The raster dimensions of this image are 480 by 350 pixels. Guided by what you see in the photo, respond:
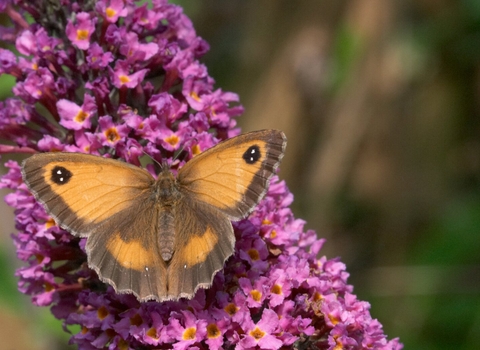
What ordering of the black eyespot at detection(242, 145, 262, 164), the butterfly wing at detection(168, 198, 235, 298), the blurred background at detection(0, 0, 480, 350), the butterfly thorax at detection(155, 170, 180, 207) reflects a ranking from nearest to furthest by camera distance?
the butterfly wing at detection(168, 198, 235, 298) < the black eyespot at detection(242, 145, 262, 164) < the butterfly thorax at detection(155, 170, 180, 207) < the blurred background at detection(0, 0, 480, 350)

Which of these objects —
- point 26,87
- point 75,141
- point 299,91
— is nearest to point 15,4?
point 26,87

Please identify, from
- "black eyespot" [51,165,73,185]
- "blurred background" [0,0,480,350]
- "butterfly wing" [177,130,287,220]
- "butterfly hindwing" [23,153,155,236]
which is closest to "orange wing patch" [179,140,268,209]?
"butterfly wing" [177,130,287,220]

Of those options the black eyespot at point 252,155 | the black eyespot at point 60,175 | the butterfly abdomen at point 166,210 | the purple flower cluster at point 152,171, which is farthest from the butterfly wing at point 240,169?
the black eyespot at point 60,175

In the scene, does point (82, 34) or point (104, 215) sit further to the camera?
point (82, 34)

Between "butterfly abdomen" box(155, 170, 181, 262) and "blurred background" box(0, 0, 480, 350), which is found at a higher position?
"blurred background" box(0, 0, 480, 350)

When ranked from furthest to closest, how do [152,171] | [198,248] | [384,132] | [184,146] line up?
[384,132], [152,171], [184,146], [198,248]

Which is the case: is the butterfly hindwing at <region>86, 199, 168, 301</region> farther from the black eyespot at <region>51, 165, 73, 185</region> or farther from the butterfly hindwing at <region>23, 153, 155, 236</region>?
the black eyespot at <region>51, 165, 73, 185</region>

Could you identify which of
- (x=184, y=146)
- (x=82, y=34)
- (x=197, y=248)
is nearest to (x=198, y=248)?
(x=197, y=248)

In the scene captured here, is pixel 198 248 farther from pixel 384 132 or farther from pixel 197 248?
pixel 384 132
